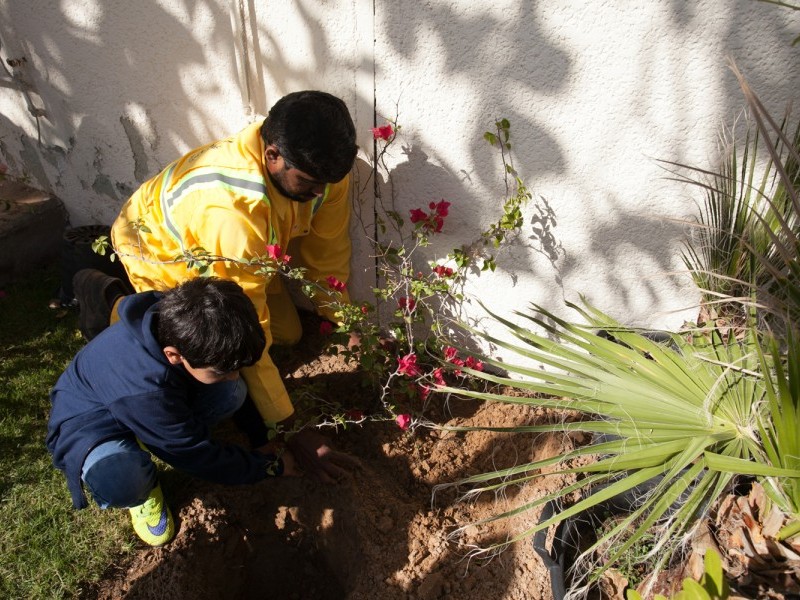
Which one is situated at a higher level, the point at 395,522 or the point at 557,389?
→ the point at 557,389

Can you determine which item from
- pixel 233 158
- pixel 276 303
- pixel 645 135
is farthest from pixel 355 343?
pixel 645 135

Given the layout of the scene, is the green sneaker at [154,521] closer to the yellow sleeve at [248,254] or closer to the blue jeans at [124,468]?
the blue jeans at [124,468]

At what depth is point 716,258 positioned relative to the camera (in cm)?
210

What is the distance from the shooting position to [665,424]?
172cm

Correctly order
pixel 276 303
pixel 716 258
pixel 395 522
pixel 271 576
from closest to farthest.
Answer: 1. pixel 716 258
2. pixel 395 522
3. pixel 271 576
4. pixel 276 303

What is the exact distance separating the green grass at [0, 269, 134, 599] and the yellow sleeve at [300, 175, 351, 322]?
130cm

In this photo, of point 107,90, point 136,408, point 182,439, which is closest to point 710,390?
point 182,439

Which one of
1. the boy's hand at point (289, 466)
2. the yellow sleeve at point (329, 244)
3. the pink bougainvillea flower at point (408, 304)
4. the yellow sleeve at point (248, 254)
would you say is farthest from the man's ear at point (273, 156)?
the boy's hand at point (289, 466)

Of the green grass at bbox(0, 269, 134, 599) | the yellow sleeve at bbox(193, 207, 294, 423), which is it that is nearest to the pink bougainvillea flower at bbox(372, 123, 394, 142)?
the yellow sleeve at bbox(193, 207, 294, 423)

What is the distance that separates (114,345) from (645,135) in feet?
6.54

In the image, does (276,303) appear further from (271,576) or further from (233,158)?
(271,576)

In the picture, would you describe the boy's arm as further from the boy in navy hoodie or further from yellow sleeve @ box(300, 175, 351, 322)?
yellow sleeve @ box(300, 175, 351, 322)

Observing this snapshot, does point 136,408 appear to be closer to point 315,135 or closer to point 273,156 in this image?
point 273,156

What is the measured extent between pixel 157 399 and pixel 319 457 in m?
0.72
